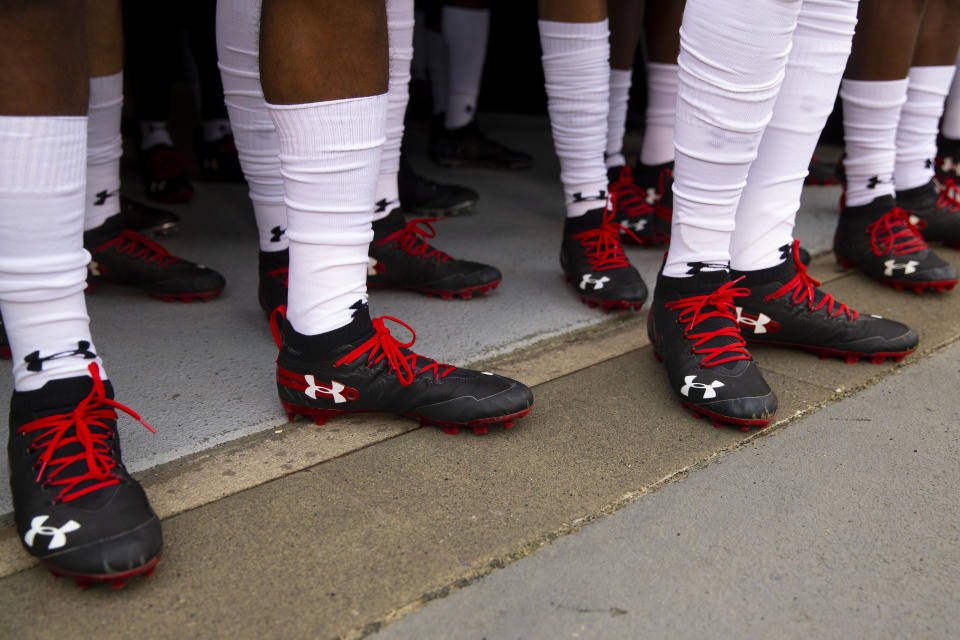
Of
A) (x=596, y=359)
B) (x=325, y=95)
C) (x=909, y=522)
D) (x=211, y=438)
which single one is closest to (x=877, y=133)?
(x=596, y=359)

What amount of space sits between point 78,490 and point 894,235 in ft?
5.51

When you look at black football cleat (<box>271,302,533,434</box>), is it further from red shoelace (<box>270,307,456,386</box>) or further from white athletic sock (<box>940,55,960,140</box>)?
white athletic sock (<box>940,55,960,140</box>)

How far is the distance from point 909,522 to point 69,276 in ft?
3.38

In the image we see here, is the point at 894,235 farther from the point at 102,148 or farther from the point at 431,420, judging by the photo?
the point at 102,148

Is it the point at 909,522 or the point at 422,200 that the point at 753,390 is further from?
the point at 422,200

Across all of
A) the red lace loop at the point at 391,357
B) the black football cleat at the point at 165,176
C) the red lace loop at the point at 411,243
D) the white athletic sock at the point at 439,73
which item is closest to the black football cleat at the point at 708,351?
the red lace loop at the point at 391,357

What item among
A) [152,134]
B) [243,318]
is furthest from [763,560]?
[152,134]

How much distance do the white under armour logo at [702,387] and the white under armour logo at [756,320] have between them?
270 millimetres

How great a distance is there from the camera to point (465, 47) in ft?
9.47

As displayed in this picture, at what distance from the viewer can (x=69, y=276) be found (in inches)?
37.1

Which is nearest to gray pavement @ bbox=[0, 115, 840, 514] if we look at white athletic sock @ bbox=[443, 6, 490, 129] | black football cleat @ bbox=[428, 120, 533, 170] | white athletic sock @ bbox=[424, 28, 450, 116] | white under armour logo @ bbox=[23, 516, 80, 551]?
white under armour logo @ bbox=[23, 516, 80, 551]

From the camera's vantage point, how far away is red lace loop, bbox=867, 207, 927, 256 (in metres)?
1.80

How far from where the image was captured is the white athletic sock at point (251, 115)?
140 centimetres

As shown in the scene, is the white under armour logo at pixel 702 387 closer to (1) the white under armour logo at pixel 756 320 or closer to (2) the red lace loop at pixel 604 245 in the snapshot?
(1) the white under armour logo at pixel 756 320
